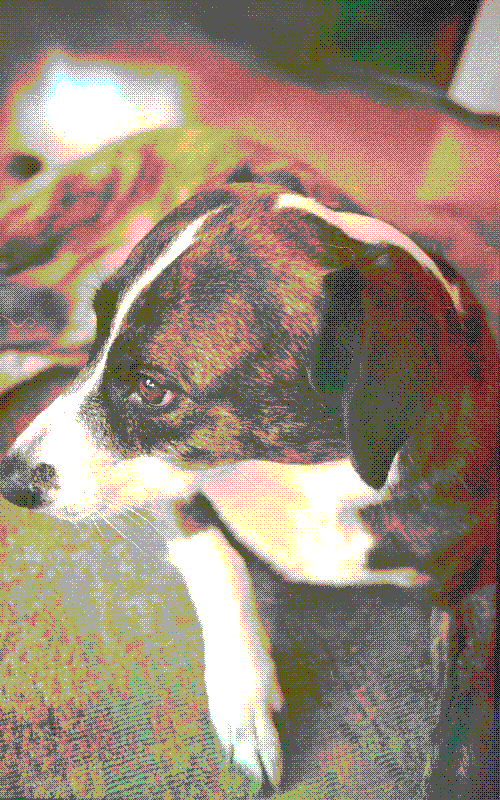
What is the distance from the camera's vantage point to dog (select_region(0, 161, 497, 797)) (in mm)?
680

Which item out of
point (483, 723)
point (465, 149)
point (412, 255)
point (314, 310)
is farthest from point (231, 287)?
point (483, 723)

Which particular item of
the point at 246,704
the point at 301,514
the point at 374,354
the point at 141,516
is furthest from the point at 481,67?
the point at 246,704

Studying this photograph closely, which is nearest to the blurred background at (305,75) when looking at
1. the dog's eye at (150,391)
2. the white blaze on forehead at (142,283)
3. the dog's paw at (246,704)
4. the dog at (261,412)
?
the dog at (261,412)

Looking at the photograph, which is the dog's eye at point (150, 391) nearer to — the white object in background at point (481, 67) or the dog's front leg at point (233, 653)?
the dog's front leg at point (233, 653)

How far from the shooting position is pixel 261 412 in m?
0.72

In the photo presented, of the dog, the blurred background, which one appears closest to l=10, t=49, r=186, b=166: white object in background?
the blurred background

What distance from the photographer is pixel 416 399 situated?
74 cm

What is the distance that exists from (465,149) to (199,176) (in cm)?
43

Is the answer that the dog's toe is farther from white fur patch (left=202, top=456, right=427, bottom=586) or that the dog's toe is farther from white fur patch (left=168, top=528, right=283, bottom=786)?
white fur patch (left=202, top=456, right=427, bottom=586)

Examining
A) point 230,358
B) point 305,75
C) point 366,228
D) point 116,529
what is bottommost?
point 116,529

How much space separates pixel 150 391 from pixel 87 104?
0.45 meters

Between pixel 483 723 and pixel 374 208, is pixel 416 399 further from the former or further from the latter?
pixel 483 723

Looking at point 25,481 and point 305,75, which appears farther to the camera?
point 305,75

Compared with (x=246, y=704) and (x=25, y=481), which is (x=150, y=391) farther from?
(x=246, y=704)
